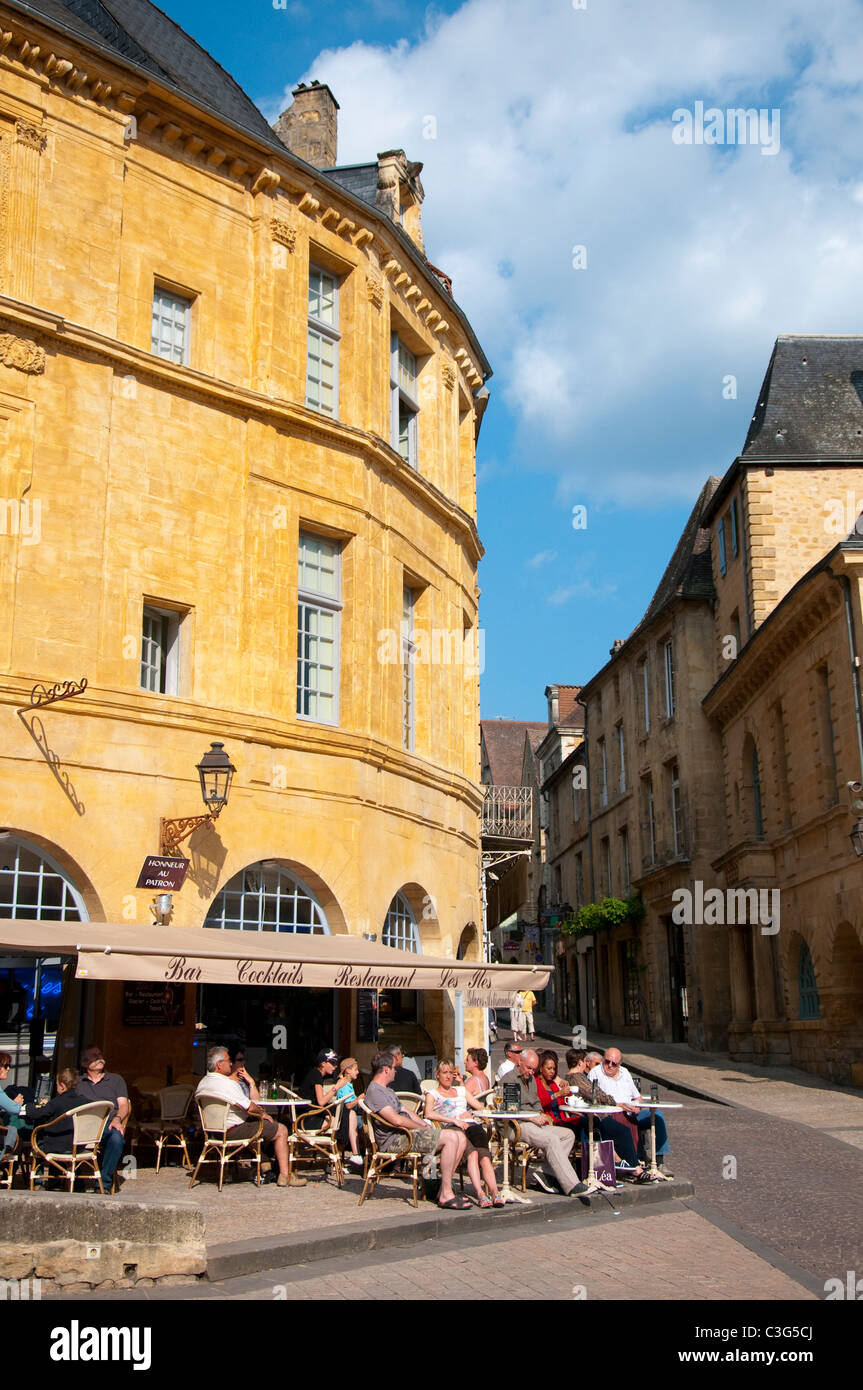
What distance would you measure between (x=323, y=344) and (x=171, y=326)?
2367 mm

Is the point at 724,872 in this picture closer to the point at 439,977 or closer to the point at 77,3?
the point at 439,977

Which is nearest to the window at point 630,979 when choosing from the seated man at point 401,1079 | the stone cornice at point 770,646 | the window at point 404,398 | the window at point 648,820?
the window at point 648,820

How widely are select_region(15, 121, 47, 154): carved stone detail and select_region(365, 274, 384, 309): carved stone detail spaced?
4.73 meters

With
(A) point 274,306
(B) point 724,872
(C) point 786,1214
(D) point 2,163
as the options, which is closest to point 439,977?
(C) point 786,1214

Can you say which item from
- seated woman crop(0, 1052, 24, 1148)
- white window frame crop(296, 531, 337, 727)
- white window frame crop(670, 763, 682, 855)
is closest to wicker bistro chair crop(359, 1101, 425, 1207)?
seated woman crop(0, 1052, 24, 1148)

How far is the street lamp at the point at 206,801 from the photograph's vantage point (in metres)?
13.8

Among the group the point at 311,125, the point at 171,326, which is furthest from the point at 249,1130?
the point at 311,125

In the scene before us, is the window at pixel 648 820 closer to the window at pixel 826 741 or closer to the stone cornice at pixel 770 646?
the stone cornice at pixel 770 646

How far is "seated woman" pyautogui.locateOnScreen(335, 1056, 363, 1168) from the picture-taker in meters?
12.6

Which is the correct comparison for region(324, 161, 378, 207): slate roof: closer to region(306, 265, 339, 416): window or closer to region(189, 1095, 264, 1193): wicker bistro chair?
region(306, 265, 339, 416): window

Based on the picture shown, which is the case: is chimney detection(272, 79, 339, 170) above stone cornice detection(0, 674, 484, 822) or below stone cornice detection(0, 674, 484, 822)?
above

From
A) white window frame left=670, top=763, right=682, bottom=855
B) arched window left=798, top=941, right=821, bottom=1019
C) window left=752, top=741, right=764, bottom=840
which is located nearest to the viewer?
arched window left=798, top=941, right=821, bottom=1019

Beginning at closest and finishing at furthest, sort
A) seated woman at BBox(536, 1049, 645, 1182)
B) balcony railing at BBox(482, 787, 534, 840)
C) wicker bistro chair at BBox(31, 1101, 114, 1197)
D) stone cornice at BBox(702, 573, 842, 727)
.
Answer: wicker bistro chair at BBox(31, 1101, 114, 1197) → seated woman at BBox(536, 1049, 645, 1182) → stone cornice at BBox(702, 573, 842, 727) → balcony railing at BBox(482, 787, 534, 840)

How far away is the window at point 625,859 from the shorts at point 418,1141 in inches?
1134
